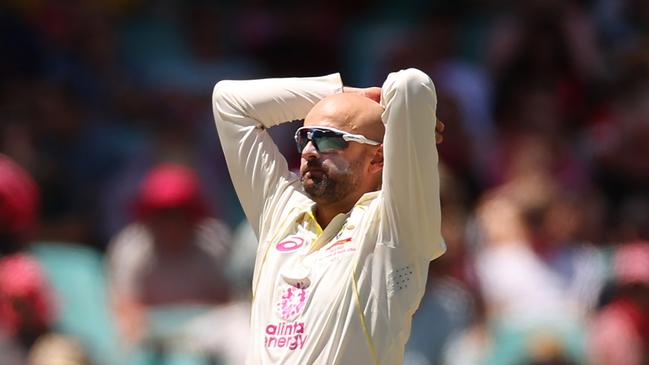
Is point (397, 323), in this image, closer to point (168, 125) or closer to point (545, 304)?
point (545, 304)

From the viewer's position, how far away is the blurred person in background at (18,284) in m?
9.39

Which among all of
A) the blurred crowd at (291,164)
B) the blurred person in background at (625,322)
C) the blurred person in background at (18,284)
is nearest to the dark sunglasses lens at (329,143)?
the blurred crowd at (291,164)

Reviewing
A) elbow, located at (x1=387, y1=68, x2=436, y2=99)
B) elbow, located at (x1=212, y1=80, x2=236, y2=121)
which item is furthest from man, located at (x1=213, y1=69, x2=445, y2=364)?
elbow, located at (x1=212, y1=80, x2=236, y2=121)

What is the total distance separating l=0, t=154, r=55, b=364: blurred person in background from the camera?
9.39 meters

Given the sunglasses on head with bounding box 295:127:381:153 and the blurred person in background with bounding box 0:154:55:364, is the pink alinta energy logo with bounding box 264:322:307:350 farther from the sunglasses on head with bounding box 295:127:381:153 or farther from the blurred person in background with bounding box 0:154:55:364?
the blurred person in background with bounding box 0:154:55:364

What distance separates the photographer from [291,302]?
20.6ft

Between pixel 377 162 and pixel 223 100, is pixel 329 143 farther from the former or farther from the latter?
pixel 223 100

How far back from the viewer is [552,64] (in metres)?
12.0

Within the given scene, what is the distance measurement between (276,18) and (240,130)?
21.1 ft

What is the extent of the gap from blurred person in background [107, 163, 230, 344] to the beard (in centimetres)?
388

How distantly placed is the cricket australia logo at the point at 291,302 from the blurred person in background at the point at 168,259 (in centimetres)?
384

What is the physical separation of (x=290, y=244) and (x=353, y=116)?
53 cm

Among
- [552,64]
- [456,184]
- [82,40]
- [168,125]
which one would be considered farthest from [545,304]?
[82,40]

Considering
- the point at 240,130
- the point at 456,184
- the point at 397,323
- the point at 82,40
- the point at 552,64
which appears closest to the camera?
the point at 397,323
